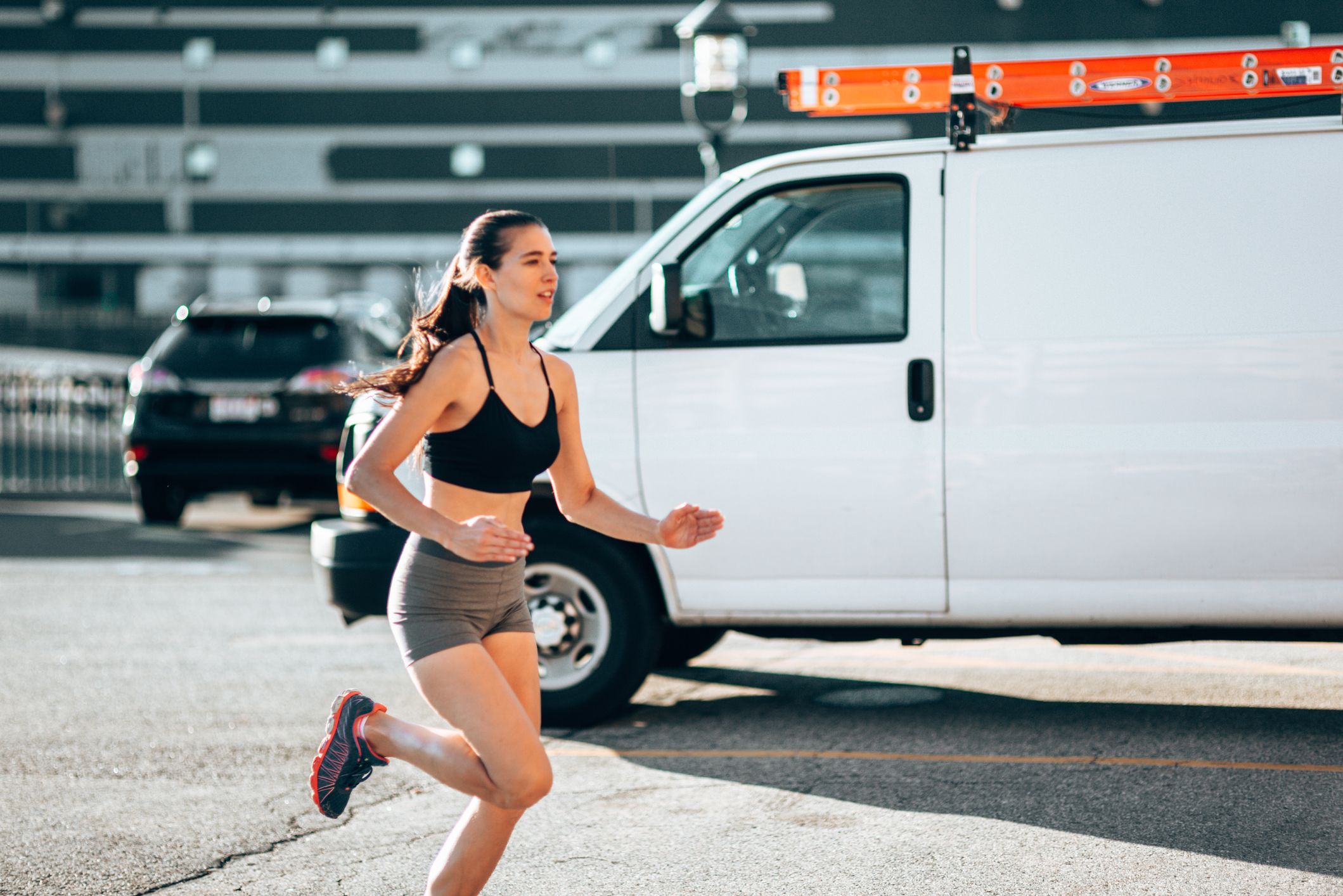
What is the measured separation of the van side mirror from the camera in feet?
19.7

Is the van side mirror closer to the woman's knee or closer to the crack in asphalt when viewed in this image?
the crack in asphalt

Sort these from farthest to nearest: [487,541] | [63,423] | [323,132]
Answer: [323,132] → [63,423] → [487,541]

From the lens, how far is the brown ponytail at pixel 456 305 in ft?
12.3

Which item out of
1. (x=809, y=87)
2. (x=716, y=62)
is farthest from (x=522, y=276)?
(x=716, y=62)

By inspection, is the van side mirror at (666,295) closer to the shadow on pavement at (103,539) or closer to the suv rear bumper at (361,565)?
the suv rear bumper at (361,565)

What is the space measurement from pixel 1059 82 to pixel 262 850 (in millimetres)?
4003

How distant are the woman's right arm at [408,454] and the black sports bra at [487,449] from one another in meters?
0.07

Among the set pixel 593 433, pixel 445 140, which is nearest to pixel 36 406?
pixel 593 433

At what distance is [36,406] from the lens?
18016 millimetres

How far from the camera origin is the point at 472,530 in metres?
3.45

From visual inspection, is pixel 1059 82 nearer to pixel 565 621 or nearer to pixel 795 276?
pixel 795 276

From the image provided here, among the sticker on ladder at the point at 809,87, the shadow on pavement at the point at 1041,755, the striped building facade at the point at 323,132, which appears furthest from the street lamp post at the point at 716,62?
the striped building facade at the point at 323,132

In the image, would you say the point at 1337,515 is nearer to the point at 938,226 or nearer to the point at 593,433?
the point at 938,226

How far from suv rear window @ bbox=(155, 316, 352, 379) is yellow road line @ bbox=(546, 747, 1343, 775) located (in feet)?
22.6
